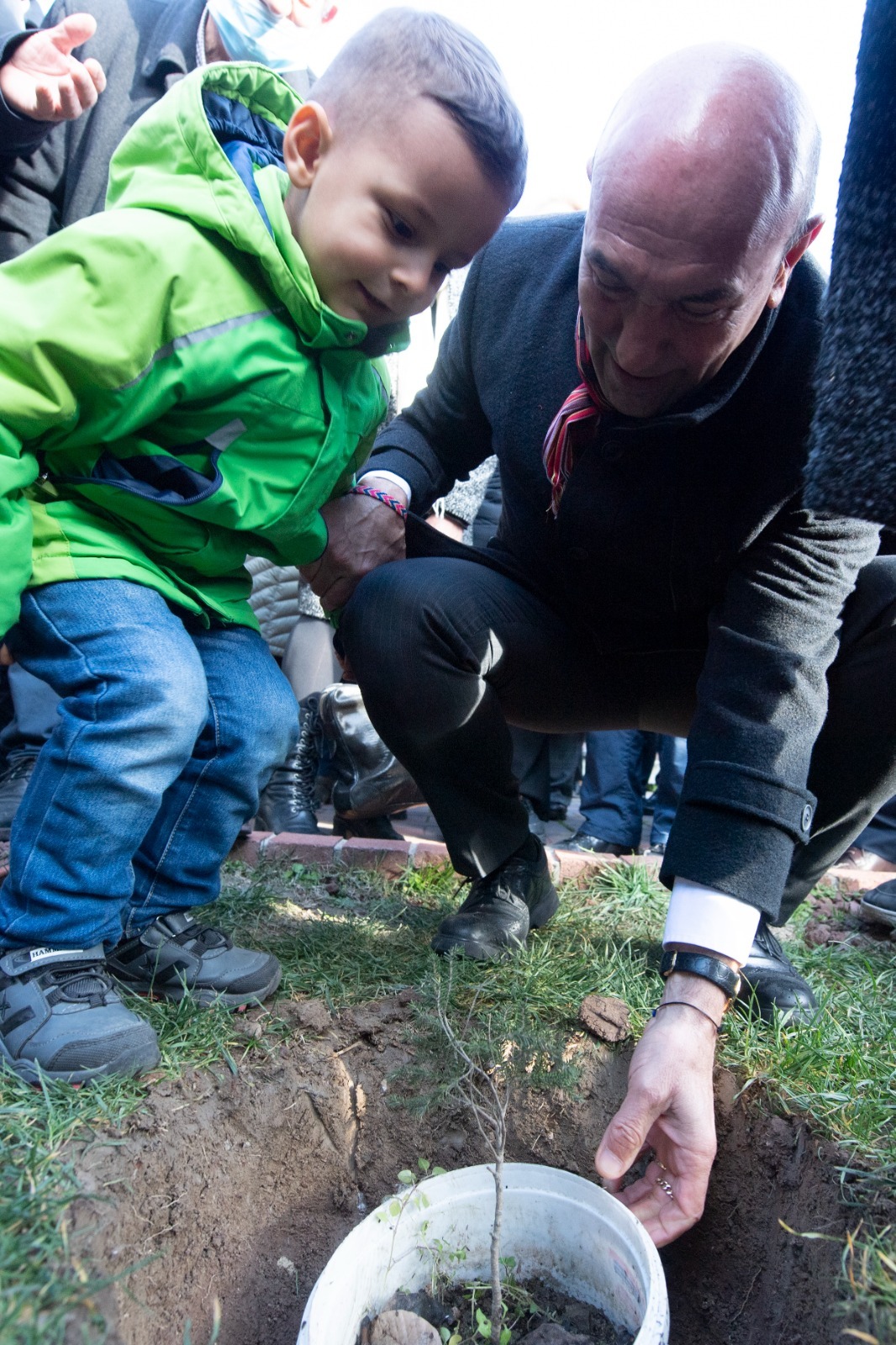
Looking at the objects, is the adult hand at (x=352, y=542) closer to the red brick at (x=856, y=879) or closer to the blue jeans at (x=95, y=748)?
the blue jeans at (x=95, y=748)

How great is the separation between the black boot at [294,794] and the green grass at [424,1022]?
0.75m

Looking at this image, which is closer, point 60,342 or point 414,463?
point 60,342

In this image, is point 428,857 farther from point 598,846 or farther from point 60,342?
point 60,342

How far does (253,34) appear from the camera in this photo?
112 inches

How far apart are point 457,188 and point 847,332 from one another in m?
0.88

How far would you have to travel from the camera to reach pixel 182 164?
1721 millimetres

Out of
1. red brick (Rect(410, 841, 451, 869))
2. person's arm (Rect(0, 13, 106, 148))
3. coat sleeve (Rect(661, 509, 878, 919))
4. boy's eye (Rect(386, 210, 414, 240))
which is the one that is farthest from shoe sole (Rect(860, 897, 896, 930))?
person's arm (Rect(0, 13, 106, 148))

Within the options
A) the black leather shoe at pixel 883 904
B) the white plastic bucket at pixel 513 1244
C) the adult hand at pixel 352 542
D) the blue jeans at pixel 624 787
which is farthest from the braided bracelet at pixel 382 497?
the blue jeans at pixel 624 787

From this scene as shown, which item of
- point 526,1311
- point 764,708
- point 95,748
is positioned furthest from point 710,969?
point 95,748

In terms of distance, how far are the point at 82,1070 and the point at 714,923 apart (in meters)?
A: 1.09

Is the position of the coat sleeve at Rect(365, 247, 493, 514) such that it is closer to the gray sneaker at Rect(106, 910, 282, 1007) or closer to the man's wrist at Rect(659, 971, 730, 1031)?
the gray sneaker at Rect(106, 910, 282, 1007)

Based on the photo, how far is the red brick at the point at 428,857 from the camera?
115 inches

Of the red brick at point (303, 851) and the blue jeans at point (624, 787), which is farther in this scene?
the blue jeans at point (624, 787)

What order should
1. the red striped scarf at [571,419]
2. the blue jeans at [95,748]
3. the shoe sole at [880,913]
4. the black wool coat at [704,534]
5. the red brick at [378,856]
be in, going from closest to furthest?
the blue jeans at [95,748] < the black wool coat at [704,534] < the red striped scarf at [571,419] < the shoe sole at [880,913] < the red brick at [378,856]
